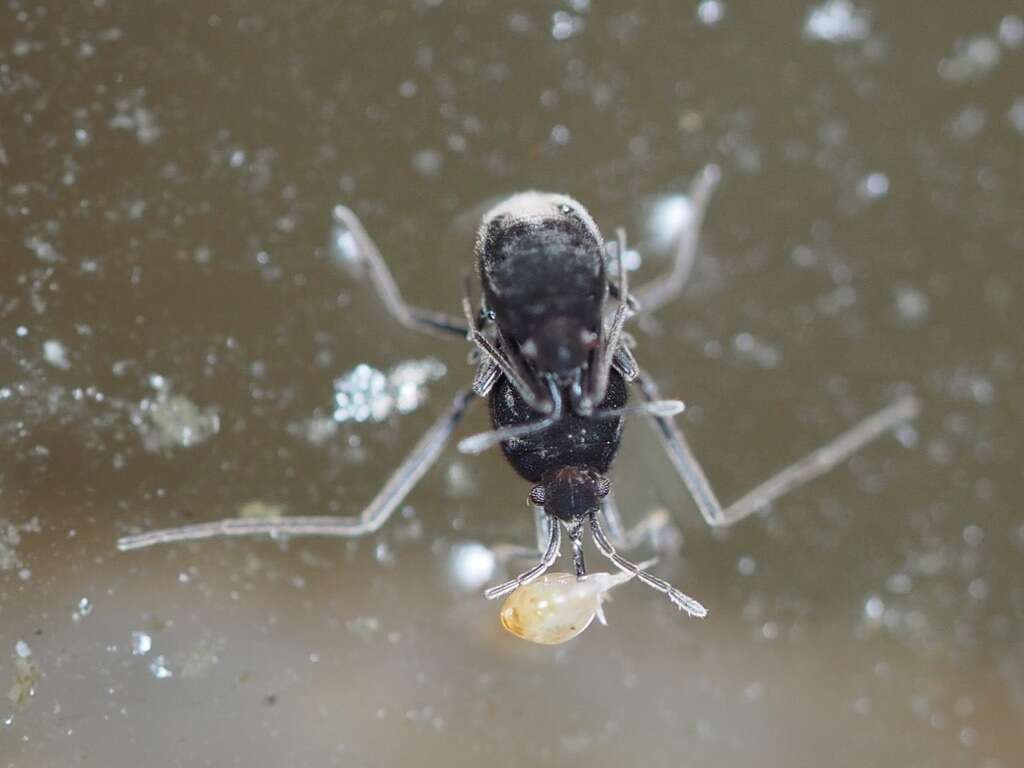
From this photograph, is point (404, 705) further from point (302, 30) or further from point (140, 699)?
point (302, 30)

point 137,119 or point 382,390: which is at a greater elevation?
point 137,119

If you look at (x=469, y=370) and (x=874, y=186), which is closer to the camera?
(x=469, y=370)

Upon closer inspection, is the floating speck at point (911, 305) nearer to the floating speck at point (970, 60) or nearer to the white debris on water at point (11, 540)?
the floating speck at point (970, 60)

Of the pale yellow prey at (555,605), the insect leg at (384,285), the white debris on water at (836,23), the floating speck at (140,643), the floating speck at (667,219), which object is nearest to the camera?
the pale yellow prey at (555,605)

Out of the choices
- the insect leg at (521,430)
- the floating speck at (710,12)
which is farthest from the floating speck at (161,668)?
the floating speck at (710,12)

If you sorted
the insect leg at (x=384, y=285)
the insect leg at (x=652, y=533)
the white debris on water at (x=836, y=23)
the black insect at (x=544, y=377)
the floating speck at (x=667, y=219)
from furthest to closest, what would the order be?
the white debris on water at (x=836, y=23) → the floating speck at (x=667, y=219) → the insect leg at (x=652, y=533) → the insect leg at (x=384, y=285) → the black insect at (x=544, y=377)

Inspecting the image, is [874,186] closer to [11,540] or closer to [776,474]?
[776,474]

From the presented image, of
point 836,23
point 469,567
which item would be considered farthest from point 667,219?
point 469,567
